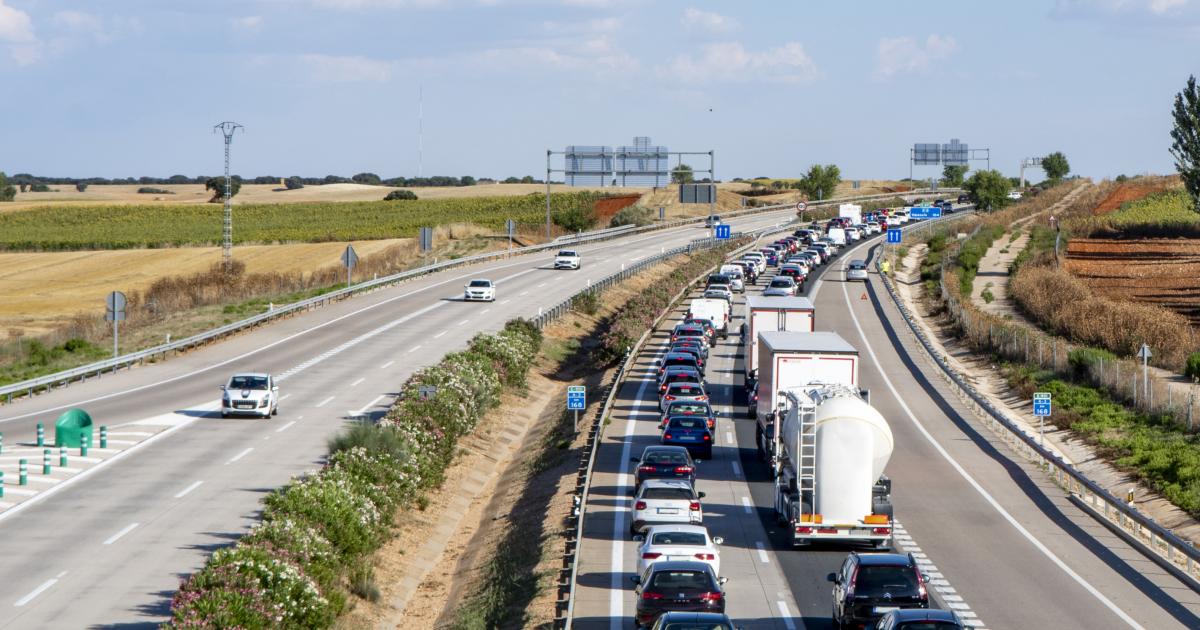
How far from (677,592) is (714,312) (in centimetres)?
4604

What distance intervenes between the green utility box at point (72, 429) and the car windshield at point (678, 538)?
20.4 m

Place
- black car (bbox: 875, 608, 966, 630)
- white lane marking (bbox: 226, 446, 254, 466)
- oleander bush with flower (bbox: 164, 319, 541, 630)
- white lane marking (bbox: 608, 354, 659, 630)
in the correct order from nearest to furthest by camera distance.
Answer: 1. black car (bbox: 875, 608, 966, 630)
2. oleander bush with flower (bbox: 164, 319, 541, 630)
3. white lane marking (bbox: 608, 354, 659, 630)
4. white lane marking (bbox: 226, 446, 254, 466)

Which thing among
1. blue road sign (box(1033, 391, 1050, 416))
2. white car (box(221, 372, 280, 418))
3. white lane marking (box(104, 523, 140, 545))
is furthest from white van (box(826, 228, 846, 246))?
white lane marking (box(104, 523, 140, 545))

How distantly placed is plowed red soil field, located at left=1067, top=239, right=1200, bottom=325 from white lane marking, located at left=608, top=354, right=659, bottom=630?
40.2 metres

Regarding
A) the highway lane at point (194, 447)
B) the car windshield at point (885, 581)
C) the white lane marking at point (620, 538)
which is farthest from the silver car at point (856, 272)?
the car windshield at point (885, 581)

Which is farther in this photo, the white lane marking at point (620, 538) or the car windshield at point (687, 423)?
the car windshield at point (687, 423)

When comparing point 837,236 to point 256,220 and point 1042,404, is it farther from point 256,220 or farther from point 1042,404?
point 256,220

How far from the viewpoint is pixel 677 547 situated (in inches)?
968

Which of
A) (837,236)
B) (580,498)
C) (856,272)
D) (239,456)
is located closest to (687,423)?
(580,498)

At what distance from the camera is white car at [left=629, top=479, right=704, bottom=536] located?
29094 millimetres

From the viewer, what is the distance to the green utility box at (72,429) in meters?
39.2

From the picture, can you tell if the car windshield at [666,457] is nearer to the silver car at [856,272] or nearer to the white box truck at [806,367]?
the white box truck at [806,367]

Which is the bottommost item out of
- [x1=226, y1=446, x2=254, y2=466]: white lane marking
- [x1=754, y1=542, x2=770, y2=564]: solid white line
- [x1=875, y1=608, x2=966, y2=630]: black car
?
[x1=754, y1=542, x2=770, y2=564]: solid white line

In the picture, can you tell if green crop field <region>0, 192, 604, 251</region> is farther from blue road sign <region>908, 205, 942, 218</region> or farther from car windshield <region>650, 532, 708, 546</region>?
car windshield <region>650, 532, 708, 546</region>
